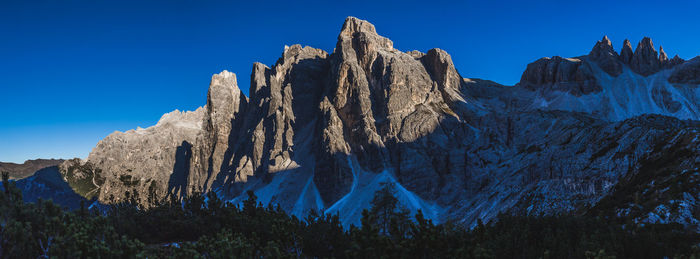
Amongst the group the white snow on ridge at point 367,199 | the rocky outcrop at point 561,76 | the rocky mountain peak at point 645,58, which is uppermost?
the rocky mountain peak at point 645,58

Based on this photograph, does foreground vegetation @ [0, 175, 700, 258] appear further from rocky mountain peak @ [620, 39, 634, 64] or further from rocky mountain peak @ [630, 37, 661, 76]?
rocky mountain peak @ [620, 39, 634, 64]

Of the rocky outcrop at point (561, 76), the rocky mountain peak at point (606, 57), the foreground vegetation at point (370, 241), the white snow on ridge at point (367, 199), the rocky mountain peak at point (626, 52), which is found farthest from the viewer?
the rocky mountain peak at point (626, 52)

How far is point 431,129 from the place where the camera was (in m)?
139

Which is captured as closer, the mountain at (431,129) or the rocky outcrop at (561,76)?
the mountain at (431,129)

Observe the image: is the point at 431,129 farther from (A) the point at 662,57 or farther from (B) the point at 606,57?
(A) the point at 662,57

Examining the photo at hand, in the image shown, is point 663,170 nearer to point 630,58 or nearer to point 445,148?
point 445,148

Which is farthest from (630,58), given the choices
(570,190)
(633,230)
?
(633,230)

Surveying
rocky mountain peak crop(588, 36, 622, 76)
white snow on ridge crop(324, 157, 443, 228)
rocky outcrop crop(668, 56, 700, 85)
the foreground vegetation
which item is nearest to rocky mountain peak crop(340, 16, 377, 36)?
white snow on ridge crop(324, 157, 443, 228)

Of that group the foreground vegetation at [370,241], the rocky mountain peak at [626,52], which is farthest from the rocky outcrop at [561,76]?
the foreground vegetation at [370,241]

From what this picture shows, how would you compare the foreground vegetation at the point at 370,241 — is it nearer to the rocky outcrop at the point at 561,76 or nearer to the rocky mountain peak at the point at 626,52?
the rocky outcrop at the point at 561,76

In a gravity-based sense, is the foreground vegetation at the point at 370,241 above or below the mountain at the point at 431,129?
below

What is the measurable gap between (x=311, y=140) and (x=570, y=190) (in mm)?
100004

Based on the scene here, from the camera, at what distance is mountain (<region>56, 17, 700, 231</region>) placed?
100m

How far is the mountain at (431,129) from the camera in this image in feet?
329
